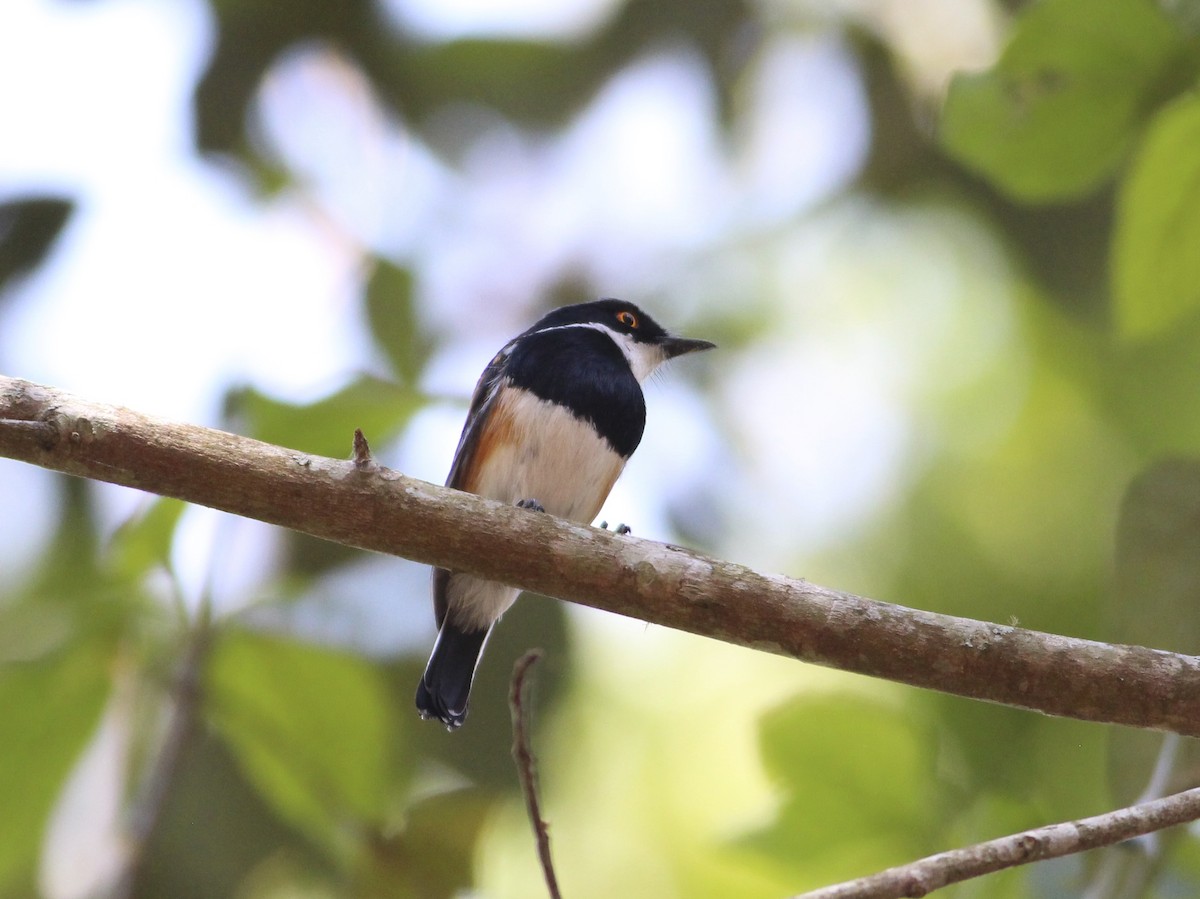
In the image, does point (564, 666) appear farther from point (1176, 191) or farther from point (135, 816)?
point (1176, 191)

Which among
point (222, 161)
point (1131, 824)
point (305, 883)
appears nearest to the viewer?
point (1131, 824)

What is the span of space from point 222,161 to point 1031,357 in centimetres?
409

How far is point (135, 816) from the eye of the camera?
3.44 m

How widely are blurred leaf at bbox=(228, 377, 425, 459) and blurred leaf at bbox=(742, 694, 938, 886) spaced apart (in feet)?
4.37

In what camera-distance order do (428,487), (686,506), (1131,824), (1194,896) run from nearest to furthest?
(1131,824) → (428,487) → (1194,896) → (686,506)

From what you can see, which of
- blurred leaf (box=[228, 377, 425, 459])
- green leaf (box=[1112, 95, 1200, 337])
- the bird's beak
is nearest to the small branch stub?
blurred leaf (box=[228, 377, 425, 459])

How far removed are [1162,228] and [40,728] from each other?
10.7 feet

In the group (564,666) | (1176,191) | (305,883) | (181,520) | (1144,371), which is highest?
(1176,191)

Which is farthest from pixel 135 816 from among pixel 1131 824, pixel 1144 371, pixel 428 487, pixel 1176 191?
pixel 1144 371

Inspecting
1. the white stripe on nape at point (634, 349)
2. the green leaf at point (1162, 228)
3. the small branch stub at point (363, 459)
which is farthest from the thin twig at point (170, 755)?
the green leaf at point (1162, 228)

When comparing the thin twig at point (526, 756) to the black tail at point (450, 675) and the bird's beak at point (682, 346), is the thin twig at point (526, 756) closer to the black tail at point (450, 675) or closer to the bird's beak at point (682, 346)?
the black tail at point (450, 675)

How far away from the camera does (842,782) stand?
3.22 m

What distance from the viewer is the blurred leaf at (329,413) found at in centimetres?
344

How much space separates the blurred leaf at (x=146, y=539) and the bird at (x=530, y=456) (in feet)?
2.60
